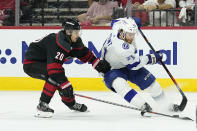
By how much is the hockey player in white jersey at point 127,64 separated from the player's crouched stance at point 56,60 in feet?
0.37

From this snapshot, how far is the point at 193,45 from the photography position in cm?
757

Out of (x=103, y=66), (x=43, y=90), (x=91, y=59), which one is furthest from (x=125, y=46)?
(x=43, y=90)

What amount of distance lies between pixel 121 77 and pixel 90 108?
728 millimetres

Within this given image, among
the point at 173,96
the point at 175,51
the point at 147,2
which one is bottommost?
the point at 173,96

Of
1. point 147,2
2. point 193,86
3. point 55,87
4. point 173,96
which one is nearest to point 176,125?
point 55,87

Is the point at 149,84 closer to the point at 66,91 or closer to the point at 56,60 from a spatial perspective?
the point at 66,91

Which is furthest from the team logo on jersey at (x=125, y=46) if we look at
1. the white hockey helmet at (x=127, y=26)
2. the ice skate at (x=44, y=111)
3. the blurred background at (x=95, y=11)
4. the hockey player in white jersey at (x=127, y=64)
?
the blurred background at (x=95, y=11)

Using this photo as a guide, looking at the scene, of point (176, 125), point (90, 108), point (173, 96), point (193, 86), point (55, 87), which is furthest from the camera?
point (193, 86)

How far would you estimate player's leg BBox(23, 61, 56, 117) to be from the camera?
17.3ft

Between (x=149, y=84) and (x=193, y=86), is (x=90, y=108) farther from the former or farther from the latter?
(x=193, y=86)

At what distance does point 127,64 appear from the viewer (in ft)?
17.5

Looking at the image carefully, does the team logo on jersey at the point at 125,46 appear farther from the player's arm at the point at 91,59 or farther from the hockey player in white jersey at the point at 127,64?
the player's arm at the point at 91,59

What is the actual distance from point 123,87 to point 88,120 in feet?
1.46

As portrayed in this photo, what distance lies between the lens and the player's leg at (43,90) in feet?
17.3
